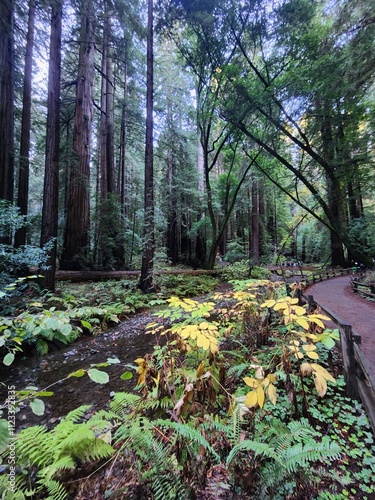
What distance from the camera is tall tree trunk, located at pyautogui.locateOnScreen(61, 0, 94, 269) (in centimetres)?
936

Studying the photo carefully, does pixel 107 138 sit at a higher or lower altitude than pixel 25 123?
higher

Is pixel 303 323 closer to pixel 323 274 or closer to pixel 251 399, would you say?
pixel 251 399

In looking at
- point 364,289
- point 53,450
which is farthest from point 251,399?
point 364,289

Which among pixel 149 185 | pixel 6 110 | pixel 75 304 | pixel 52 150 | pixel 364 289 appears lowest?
pixel 364 289

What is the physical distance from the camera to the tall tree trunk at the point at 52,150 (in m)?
6.23

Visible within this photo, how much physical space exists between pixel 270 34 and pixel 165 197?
31.8 ft

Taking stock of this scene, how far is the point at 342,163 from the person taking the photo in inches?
379

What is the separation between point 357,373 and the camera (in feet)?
8.61

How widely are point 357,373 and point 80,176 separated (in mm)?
10720

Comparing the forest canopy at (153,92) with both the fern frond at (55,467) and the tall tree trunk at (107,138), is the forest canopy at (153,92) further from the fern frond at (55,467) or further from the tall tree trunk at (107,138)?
the fern frond at (55,467)

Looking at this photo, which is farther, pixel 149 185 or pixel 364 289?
pixel 364 289

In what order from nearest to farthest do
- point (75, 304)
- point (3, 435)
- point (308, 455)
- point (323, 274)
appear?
point (3, 435) < point (308, 455) < point (75, 304) < point (323, 274)

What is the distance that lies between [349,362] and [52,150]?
8429 mm

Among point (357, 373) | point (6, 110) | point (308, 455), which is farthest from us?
point (6, 110)
